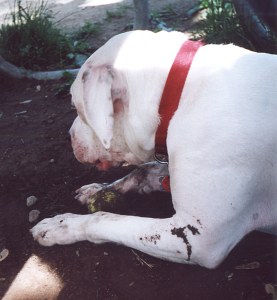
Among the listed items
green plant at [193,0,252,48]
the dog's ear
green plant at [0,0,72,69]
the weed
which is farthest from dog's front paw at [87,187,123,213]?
the weed

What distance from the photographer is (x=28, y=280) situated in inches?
88.1

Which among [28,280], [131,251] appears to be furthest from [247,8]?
[28,280]

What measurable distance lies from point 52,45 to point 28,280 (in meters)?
3.10

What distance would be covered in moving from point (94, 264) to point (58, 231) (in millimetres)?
268

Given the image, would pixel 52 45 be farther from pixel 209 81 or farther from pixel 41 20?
pixel 209 81

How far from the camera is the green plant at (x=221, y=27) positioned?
4.16 metres

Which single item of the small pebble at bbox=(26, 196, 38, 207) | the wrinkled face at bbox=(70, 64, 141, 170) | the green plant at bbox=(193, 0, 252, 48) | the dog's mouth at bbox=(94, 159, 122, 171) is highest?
the green plant at bbox=(193, 0, 252, 48)

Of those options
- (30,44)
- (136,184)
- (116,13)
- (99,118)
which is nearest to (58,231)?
(136,184)

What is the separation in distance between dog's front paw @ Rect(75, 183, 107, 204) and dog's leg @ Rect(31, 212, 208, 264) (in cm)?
24

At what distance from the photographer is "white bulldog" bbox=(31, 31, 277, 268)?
181cm

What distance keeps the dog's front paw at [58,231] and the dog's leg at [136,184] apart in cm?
28

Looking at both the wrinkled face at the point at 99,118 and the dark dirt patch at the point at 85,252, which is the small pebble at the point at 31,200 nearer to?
the dark dirt patch at the point at 85,252

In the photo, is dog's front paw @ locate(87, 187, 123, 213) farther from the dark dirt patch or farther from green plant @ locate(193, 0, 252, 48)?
green plant @ locate(193, 0, 252, 48)

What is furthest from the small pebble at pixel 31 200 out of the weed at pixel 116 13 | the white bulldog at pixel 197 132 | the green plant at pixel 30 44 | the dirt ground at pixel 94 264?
the weed at pixel 116 13
